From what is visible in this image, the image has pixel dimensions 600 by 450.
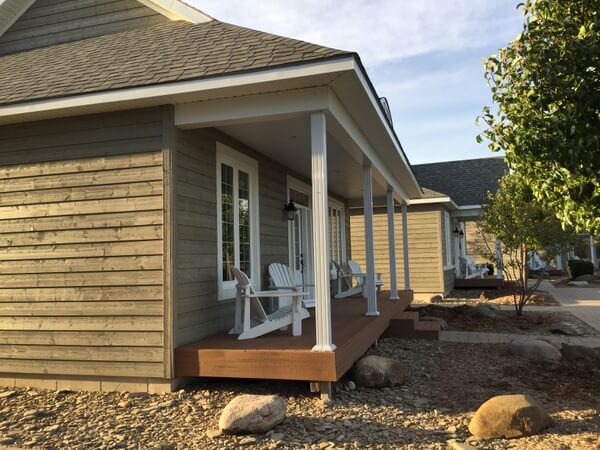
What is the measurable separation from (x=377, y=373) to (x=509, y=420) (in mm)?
1494

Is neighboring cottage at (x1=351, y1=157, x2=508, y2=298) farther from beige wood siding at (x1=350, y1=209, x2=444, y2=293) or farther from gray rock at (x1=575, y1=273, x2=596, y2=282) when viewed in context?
gray rock at (x1=575, y1=273, x2=596, y2=282)

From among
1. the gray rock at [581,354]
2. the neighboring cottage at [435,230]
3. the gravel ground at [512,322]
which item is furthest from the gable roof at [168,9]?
the neighboring cottage at [435,230]

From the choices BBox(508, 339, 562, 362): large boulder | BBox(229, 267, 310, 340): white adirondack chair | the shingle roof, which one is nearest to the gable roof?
the shingle roof

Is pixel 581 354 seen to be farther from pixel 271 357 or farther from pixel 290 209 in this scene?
pixel 290 209

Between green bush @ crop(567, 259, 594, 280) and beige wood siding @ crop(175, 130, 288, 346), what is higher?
beige wood siding @ crop(175, 130, 288, 346)

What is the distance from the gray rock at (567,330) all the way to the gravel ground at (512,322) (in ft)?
0.07

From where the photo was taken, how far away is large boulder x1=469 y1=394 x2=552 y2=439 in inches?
147

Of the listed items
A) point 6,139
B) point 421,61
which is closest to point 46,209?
point 6,139

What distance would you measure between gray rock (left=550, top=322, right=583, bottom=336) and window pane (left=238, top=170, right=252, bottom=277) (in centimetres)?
553

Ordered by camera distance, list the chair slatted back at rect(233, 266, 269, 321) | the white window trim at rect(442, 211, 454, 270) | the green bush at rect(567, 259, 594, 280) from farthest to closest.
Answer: the green bush at rect(567, 259, 594, 280) < the white window trim at rect(442, 211, 454, 270) < the chair slatted back at rect(233, 266, 269, 321)

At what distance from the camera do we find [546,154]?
11.8 feet

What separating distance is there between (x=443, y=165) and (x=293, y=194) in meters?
13.9

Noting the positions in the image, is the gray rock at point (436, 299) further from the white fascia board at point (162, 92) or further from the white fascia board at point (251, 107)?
the white fascia board at point (162, 92)

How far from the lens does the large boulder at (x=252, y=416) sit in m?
3.76
